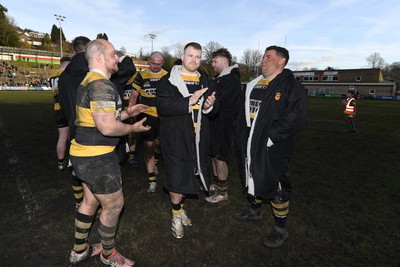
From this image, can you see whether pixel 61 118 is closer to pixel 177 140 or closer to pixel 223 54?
pixel 177 140

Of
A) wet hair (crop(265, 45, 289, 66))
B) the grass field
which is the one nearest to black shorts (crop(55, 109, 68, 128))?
the grass field

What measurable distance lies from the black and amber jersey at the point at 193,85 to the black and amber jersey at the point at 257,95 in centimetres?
68

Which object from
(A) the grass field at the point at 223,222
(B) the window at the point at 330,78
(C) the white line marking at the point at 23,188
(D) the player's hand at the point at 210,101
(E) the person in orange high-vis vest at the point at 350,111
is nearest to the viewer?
(A) the grass field at the point at 223,222

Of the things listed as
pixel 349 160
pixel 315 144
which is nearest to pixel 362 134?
pixel 315 144

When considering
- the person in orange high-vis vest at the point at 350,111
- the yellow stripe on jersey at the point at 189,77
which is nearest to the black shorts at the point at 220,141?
the yellow stripe on jersey at the point at 189,77

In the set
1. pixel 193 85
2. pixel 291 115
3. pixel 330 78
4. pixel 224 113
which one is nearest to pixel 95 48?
pixel 193 85

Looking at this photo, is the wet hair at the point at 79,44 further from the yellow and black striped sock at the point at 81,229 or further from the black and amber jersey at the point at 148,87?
the yellow and black striped sock at the point at 81,229

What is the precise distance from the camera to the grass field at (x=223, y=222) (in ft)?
8.52

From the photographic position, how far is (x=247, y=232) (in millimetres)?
3080

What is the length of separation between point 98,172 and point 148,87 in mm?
2600

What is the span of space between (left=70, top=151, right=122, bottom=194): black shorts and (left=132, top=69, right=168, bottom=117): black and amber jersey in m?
2.26

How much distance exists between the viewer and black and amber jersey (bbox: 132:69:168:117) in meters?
4.43

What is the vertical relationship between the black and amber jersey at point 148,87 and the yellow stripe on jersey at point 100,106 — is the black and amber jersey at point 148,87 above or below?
above

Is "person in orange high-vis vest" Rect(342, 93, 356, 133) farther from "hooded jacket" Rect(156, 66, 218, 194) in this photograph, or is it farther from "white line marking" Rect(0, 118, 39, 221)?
"white line marking" Rect(0, 118, 39, 221)
